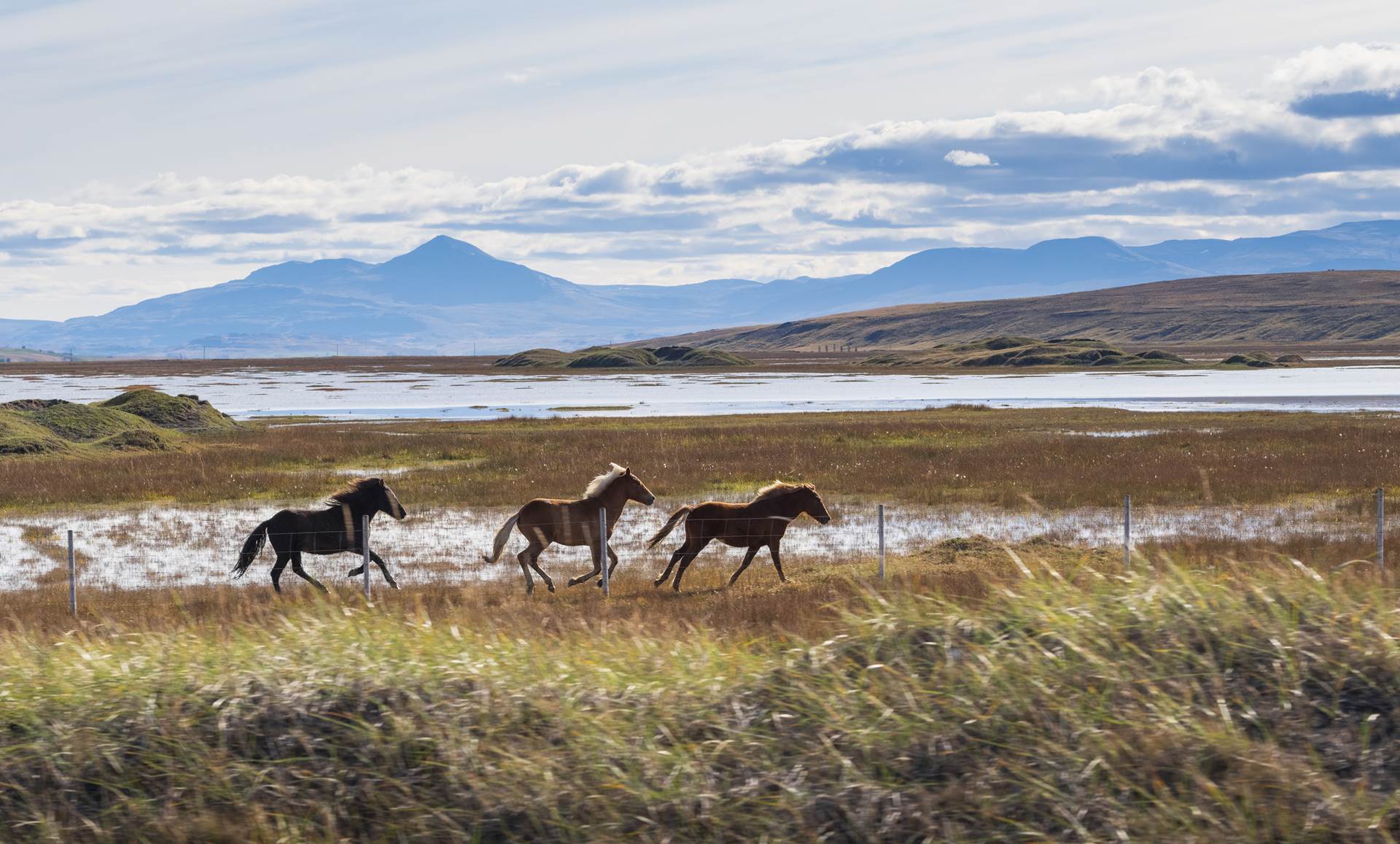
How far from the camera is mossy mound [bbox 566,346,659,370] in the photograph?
177750mm

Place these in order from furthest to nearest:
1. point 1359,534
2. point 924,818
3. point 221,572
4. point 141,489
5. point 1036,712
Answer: point 141,489 < point 1359,534 < point 221,572 < point 1036,712 < point 924,818

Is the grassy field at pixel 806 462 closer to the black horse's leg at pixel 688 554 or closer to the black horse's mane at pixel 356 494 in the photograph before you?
the black horse's mane at pixel 356 494

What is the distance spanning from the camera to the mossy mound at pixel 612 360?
17775 centimetres

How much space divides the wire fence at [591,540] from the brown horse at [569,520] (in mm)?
63

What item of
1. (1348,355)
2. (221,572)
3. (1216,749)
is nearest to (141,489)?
(221,572)

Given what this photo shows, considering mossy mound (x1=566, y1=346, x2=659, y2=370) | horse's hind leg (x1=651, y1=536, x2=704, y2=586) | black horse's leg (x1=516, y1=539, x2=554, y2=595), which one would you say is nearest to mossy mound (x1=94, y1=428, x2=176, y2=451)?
black horse's leg (x1=516, y1=539, x2=554, y2=595)

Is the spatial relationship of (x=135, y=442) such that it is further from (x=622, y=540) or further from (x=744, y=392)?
(x=744, y=392)

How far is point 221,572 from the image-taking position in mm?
20547

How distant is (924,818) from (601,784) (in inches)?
71.7

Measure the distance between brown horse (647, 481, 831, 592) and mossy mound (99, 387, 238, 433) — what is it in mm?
42792

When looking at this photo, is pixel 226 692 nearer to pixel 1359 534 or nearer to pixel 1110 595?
pixel 1110 595

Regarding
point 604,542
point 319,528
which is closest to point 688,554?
point 604,542

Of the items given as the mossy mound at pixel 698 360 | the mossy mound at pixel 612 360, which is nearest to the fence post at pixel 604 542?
the mossy mound at pixel 612 360

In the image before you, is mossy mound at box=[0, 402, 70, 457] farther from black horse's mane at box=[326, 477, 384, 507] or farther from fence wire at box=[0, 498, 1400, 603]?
black horse's mane at box=[326, 477, 384, 507]
